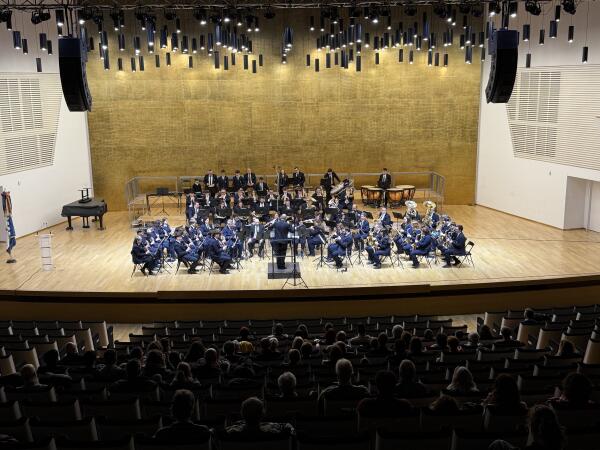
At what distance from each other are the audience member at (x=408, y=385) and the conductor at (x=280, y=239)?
340 inches

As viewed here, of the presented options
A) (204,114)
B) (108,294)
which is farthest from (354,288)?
(204,114)

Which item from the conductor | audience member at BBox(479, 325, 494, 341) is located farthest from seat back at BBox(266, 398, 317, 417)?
the conductor

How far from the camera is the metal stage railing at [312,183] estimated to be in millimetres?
22266

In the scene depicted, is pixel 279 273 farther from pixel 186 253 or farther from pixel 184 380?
pixel 184 380

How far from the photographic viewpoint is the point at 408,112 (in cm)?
2303

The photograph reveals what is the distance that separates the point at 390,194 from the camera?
2209cm

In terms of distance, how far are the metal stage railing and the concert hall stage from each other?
20.1 ft

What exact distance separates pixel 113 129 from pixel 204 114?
3248 mm

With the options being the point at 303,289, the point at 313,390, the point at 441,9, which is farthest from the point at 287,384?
the point at 441,9

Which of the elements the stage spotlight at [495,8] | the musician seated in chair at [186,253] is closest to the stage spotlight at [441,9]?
the stage spotlight at [495,8]

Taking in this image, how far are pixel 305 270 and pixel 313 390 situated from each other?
886 cm

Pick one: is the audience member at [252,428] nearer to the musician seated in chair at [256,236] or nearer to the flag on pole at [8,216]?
the musician seated in chair at [256,236]

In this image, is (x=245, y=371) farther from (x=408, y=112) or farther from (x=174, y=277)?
(x=408, y=112)

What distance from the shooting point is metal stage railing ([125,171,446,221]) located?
73.0ft
